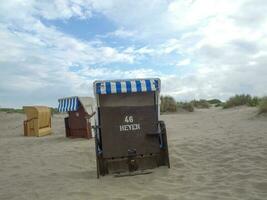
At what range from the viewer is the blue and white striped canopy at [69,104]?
1630 centimetres

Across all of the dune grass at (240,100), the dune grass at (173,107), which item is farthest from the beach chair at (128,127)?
the dune grass at (173,107)

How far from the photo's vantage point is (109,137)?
8859mm

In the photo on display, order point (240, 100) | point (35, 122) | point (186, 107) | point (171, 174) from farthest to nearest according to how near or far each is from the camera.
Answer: point (186, 107) → point (240, 100) → point (35, 122) → point (171, 174)

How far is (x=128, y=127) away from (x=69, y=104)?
7.99 metres

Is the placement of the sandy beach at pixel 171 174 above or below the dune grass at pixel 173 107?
below

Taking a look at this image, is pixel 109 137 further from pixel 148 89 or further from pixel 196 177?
pixel 196 177

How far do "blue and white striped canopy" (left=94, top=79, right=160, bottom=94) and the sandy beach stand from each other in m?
1.57

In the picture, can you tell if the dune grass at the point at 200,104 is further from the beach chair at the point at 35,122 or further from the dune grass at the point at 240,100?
the beach chair at the point at 35,122

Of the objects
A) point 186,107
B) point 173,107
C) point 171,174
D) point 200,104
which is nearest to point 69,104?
point 171,174

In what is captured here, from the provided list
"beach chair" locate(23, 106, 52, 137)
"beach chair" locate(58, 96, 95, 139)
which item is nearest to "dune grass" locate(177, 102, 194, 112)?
"beach chair" locate(23, 106, 52, 137)

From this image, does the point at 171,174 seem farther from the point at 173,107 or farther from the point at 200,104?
the point at 200,104

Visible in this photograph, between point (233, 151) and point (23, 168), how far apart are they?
458 cm

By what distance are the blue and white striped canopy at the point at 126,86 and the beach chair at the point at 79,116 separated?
7.17 m

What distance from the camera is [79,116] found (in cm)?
1653
